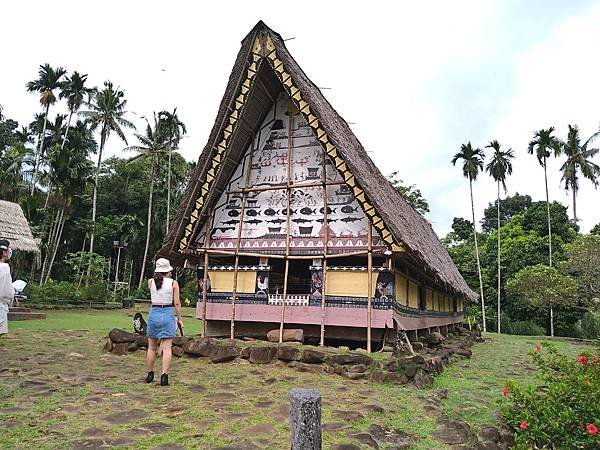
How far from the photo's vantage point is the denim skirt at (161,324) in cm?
603

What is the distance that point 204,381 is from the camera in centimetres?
652

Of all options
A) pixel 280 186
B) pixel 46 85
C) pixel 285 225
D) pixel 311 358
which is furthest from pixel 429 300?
pixel 46 85

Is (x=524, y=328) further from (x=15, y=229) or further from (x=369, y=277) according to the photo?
(x=15, y=229)

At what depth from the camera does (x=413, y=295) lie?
11055 mm

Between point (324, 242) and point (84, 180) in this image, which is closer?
point (324, 242)

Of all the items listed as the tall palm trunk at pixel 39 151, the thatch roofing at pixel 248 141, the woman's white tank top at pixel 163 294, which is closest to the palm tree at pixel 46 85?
the tall palm trunk at pixel 39 151

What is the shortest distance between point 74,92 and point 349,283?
109ft

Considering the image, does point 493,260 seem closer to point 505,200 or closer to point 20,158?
point 505,200

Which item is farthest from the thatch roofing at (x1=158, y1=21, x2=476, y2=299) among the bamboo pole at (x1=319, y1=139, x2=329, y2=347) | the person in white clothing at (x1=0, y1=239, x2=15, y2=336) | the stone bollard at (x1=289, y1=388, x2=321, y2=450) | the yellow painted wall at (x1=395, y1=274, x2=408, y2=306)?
the stone bollard at (x1=289, y1=388, x2=321, y2=450)

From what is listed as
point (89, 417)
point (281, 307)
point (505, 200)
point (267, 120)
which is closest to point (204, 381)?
point (89, 417)

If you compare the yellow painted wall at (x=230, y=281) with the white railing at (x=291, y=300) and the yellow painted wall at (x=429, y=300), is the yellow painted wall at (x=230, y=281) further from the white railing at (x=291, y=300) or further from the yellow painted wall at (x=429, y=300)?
the yellow painted wall at (x=429, y=300)

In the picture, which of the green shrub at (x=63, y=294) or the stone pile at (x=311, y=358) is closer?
the stone pile at (x=311, y=358)

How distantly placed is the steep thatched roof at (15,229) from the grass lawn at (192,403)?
11.3 metres

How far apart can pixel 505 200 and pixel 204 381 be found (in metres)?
52.3
